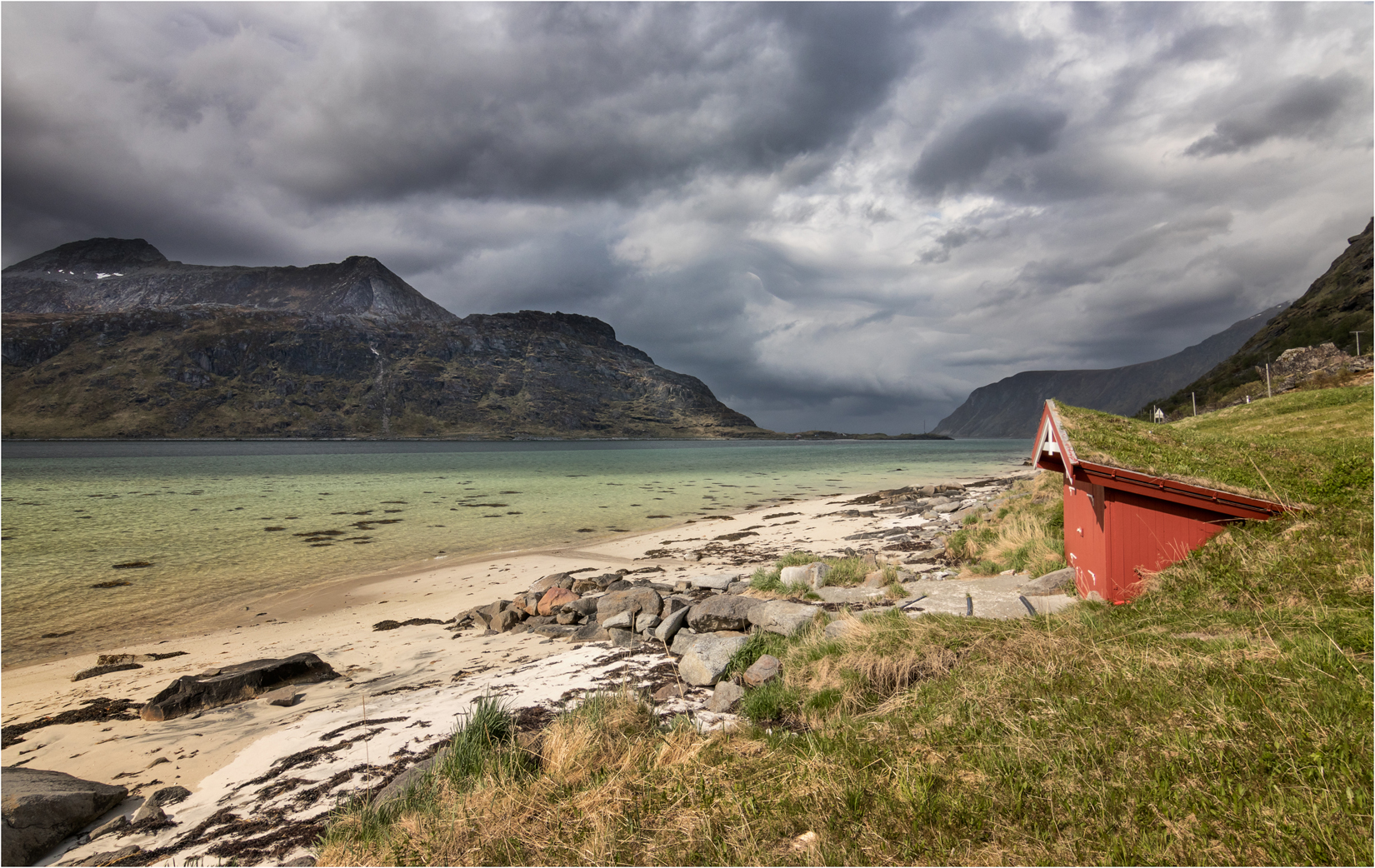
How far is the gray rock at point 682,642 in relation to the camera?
9.87 metres

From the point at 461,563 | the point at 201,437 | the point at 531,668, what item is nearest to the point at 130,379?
the point at 201,437

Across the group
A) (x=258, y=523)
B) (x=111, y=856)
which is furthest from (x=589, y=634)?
(x=258, y=523)

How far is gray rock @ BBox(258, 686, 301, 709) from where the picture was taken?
29.9ft

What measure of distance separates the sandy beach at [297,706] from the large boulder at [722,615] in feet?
3.69

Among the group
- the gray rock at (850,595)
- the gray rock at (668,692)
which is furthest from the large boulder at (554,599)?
the gray rock at (850,595)

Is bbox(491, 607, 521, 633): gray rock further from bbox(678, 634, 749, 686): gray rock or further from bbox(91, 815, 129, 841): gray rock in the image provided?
bbox(91, 815, 129, 841): gray rock

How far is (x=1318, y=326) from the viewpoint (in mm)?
103500

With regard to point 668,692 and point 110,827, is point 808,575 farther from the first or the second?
point 110,827

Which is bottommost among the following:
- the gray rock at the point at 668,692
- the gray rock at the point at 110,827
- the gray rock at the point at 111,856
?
the gray rock at the point at 110,827

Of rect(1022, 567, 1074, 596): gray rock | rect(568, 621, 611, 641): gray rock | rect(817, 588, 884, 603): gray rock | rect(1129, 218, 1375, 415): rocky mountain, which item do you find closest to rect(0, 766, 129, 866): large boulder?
rect(568, 621, 611, 641): gray rock

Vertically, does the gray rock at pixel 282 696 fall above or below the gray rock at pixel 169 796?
below

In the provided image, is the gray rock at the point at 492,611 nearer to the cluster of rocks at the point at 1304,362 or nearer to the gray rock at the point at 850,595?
the gray rock at the point at 850,595

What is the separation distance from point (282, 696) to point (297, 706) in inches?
19.6

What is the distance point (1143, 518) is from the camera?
8344 mm
